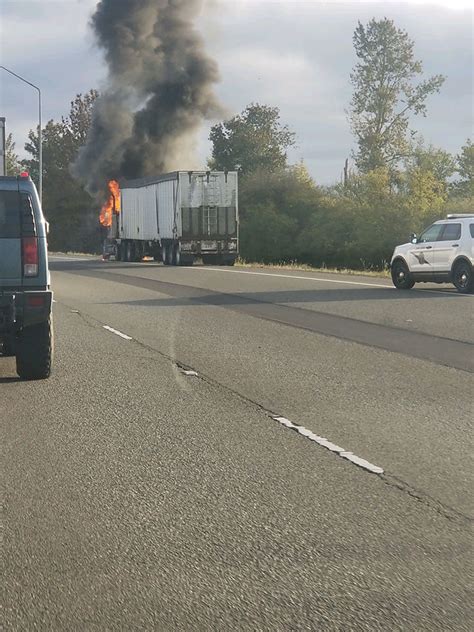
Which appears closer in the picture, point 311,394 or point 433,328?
point 311,394

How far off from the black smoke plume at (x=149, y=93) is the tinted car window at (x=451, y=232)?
3974 centimetres

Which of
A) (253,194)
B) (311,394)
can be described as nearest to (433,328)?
(311,394)

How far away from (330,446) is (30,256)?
412 centimetres

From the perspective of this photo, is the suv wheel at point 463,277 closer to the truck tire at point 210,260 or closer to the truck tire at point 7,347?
the truck tire at point 7,347

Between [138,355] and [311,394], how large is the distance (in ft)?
11.7

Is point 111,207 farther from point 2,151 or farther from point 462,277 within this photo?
point 2,151

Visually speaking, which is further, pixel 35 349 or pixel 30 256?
pixel 35 349

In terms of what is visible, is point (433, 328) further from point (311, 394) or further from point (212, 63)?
point (212, 63)

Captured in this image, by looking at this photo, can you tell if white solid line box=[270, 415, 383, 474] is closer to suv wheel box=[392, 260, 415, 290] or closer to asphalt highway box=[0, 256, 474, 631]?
asphalt highway box=[0, 256, 474, 631]

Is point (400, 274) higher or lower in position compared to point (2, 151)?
lower

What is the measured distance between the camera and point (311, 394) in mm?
9867

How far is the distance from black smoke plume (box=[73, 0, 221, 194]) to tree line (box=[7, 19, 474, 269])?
13.0m

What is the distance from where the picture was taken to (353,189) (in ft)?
254

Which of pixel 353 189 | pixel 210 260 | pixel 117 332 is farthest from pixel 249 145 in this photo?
pixel 117 332
